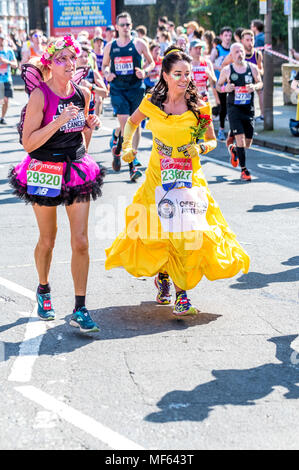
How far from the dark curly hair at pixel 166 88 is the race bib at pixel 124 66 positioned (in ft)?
23.1

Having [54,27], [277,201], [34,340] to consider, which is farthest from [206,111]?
[54,27]

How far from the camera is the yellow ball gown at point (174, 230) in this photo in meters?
6.35

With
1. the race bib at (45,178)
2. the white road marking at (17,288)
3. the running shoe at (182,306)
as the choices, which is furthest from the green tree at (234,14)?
the race bib at (45,178)

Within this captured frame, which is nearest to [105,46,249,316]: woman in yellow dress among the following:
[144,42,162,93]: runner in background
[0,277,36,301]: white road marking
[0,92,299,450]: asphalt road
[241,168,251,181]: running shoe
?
[0,92,299,450]: asphalt road

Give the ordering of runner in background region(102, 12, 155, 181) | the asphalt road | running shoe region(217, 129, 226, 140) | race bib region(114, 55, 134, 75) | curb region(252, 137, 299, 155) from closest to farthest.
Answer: the asphalt road
runner in background region(102, 12, 155, 181)
race bib region(114, 55, 134, 75)
curb region(252, 137, 299, 155)
running shoe region(217, 129, 226, 140)

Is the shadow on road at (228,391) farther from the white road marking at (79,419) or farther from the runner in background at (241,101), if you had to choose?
the runner in background at (241,101)

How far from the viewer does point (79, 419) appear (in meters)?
4.56

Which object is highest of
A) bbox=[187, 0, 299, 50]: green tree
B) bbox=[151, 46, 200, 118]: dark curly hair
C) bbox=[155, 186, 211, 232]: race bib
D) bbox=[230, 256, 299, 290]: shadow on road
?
bbox=[187, 0, 299, 50]: green tree

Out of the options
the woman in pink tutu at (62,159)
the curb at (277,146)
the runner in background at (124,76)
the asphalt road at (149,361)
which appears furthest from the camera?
the curb at (277,146)

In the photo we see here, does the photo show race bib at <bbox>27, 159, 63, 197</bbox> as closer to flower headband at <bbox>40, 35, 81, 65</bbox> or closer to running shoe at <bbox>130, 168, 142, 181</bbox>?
flower headband at <bbox>40, 35, 81, 65</bbox>

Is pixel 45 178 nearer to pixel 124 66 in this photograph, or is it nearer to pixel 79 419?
pixel 79 419

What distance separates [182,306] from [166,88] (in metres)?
1.63

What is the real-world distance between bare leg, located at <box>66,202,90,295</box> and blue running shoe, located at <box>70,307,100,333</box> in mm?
133

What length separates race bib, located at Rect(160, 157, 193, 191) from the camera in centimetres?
647
